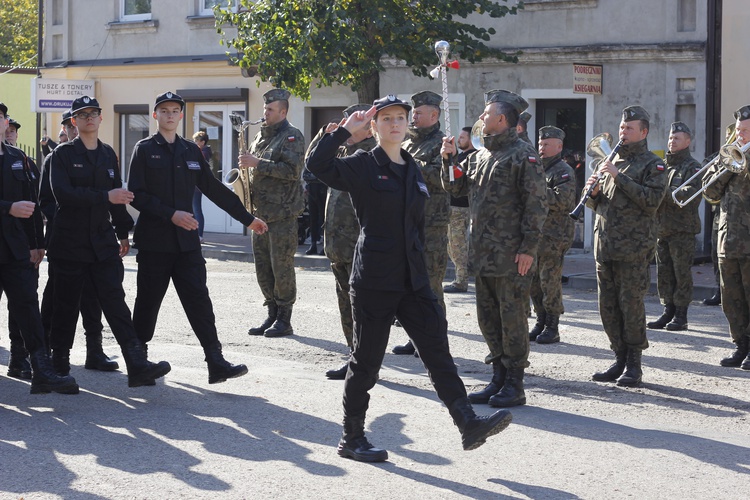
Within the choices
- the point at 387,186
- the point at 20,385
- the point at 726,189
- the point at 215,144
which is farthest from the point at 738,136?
the point at 215,144

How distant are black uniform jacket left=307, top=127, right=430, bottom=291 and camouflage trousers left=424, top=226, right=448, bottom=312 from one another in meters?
2.71

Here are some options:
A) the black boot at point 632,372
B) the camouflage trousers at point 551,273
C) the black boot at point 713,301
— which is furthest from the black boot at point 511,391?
the black boot at point 713,301

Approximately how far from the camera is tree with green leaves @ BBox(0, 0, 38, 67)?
46.1 m

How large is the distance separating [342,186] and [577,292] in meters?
9.27

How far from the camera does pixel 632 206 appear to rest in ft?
29.1

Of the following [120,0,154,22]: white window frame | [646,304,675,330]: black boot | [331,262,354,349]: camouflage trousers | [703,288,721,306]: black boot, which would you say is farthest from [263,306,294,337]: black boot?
[120,0,154,22]: white window frame

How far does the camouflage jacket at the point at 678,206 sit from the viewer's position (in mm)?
11984

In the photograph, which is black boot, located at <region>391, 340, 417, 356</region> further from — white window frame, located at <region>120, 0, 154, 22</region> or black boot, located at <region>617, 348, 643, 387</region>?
white window frame, located at <region>120, 0, 154, 22</region>

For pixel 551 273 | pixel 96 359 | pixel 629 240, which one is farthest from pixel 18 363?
pixel 551 273

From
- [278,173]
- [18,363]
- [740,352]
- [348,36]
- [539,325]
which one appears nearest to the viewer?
Result: [18,363]

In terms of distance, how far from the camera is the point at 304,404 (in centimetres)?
805

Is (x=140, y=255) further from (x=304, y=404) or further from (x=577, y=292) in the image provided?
(x=577, y=292)

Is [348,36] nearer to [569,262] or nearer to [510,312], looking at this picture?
[569,262]

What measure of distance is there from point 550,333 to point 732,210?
2.10 m
